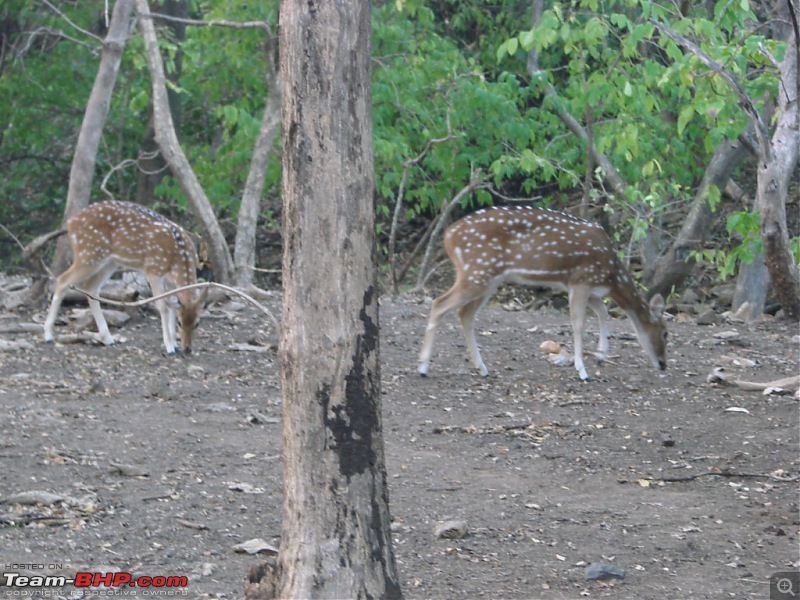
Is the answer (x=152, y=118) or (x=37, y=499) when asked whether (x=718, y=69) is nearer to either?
(x=37, y=499)

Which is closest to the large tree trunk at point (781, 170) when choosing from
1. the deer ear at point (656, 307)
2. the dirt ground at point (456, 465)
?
the dirt ground at point (456, 465)

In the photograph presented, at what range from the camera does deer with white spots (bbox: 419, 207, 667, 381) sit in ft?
32.8

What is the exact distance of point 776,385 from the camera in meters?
9.08

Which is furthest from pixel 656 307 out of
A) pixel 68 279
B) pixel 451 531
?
pixel 68 279

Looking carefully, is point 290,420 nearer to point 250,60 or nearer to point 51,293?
point 51,293

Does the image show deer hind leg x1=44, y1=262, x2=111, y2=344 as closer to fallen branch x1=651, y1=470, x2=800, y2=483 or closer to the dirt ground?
the dirt ground

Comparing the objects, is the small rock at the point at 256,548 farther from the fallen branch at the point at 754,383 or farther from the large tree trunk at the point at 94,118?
the large tree trunk at the point at 94,118

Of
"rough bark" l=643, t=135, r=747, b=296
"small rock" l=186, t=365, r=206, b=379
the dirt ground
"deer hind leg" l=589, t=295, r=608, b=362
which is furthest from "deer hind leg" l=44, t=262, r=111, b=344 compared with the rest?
"rough bark" l=643, t=135, r=747, b=296

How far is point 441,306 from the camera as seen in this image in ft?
32.8

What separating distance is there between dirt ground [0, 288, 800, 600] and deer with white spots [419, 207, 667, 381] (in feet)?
1.08

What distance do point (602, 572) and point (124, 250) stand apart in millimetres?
7170

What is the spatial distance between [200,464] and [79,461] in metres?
0.72

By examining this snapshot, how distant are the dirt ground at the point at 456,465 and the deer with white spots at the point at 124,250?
572 mm

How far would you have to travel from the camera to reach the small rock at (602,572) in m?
5.16
